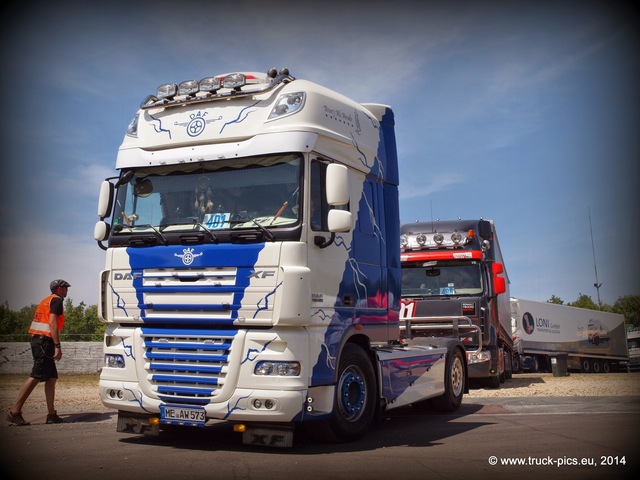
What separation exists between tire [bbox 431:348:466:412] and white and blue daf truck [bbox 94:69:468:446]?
2685 millimetres

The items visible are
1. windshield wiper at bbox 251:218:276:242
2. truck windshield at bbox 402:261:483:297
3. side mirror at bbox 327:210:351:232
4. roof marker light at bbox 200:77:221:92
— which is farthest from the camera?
truck windshield at bbox 402:261:483:297

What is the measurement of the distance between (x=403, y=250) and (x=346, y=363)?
8397 mm

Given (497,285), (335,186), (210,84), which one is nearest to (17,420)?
(210,84)

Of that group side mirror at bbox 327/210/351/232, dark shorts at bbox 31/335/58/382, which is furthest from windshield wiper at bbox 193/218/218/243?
dark shorts at bbox 31/335/58/382

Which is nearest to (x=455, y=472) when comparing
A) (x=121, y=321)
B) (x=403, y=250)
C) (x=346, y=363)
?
(x=346, y=363)

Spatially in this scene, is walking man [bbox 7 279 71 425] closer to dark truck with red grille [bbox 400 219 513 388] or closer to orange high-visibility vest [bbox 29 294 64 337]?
orange high-visibility vest [bbox 29 294 64 337]

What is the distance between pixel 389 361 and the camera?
8.95 m

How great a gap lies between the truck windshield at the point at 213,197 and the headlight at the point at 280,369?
146 centimetres

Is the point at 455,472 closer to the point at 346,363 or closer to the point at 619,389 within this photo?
the point at 346,363

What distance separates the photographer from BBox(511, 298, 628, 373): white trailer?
26375 mm

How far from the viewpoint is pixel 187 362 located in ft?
24.3

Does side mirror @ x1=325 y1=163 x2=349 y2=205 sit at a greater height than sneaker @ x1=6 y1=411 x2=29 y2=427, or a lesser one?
greater

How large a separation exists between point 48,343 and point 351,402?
4.85 m

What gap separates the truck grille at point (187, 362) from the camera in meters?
7.26
